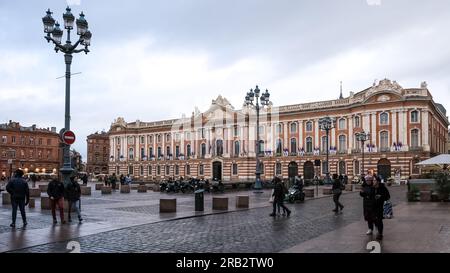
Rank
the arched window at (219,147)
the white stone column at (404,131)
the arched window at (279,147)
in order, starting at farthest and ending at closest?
1. the arched window at (219,147)
2. the arched window at (279,147)
3. the white stone column at (404,131)

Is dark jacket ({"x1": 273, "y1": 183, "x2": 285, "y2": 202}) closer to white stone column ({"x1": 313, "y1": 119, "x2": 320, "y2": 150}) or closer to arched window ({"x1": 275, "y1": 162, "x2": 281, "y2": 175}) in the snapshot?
white stone column ({"x1": 313, "y1": 119, "x2": 320, "y2": 150})

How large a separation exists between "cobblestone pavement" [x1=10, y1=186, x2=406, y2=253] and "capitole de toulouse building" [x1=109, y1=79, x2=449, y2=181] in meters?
47.4

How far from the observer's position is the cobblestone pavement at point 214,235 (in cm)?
1033

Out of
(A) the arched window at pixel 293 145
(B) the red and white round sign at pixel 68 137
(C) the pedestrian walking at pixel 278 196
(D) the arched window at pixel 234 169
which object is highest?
(A) the arched window at pixel 293 145

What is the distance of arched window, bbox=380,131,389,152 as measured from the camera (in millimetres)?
66294

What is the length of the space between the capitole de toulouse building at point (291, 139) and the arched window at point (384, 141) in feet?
0.46

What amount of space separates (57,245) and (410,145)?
61.5 m

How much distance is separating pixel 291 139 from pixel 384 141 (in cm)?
1650

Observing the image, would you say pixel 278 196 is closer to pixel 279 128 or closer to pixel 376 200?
pixel 376 200

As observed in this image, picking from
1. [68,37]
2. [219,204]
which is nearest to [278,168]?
[219,204]

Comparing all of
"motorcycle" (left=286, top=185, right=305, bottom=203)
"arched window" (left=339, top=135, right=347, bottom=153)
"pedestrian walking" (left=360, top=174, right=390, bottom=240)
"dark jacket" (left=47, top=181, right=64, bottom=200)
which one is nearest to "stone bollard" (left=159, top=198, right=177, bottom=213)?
"dark jacket" (left=47, top=181, right=64, bottom=200)

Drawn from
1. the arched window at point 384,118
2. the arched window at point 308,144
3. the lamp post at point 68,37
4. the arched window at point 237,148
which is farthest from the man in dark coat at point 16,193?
the arched window at point 237,148

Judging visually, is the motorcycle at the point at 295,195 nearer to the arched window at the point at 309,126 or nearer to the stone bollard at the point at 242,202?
the stone bollard at the point at 242,202
